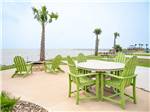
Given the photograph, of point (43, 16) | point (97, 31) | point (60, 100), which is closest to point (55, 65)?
point (43, 16)

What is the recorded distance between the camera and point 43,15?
11438mm

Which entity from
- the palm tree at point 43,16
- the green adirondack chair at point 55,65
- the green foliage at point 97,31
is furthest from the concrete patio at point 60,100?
the green foliage at point 97,31

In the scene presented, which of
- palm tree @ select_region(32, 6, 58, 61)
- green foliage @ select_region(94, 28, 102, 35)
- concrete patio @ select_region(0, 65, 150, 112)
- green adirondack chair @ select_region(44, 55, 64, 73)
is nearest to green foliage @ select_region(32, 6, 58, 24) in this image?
palm tree @ select_region(32, 6, 58, 61)

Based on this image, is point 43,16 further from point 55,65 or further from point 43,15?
point 55,65

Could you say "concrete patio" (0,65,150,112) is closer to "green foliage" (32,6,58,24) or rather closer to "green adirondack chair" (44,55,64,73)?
"green adirondack chair" (44,55,64,73)

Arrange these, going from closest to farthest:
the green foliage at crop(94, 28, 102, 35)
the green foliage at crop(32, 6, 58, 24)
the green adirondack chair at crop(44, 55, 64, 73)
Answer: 1. the green adirondack chair at crop(44, 55, 64, 73)
2. the green foliage at crop(32, 6, 58, 24)
3. the green foliage at crop(94, 28, 102, 35)

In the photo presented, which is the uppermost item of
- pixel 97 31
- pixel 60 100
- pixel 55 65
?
pixel 97 31

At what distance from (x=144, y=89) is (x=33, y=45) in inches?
360

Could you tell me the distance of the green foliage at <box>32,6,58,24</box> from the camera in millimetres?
11447

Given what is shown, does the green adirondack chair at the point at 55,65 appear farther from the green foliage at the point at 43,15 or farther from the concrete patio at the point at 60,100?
the green foliage at the point at 43,15

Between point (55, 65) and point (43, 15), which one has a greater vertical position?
point (43, 15)

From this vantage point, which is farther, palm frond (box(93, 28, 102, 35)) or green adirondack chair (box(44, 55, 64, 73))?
palm frond (box(93, 28, 102, 35))

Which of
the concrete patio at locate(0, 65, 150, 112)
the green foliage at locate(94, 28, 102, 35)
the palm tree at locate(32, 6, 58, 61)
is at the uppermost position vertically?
the green foliage at locate(94, 28, 102, 35)

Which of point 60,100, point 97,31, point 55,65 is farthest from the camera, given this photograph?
point 97,31
